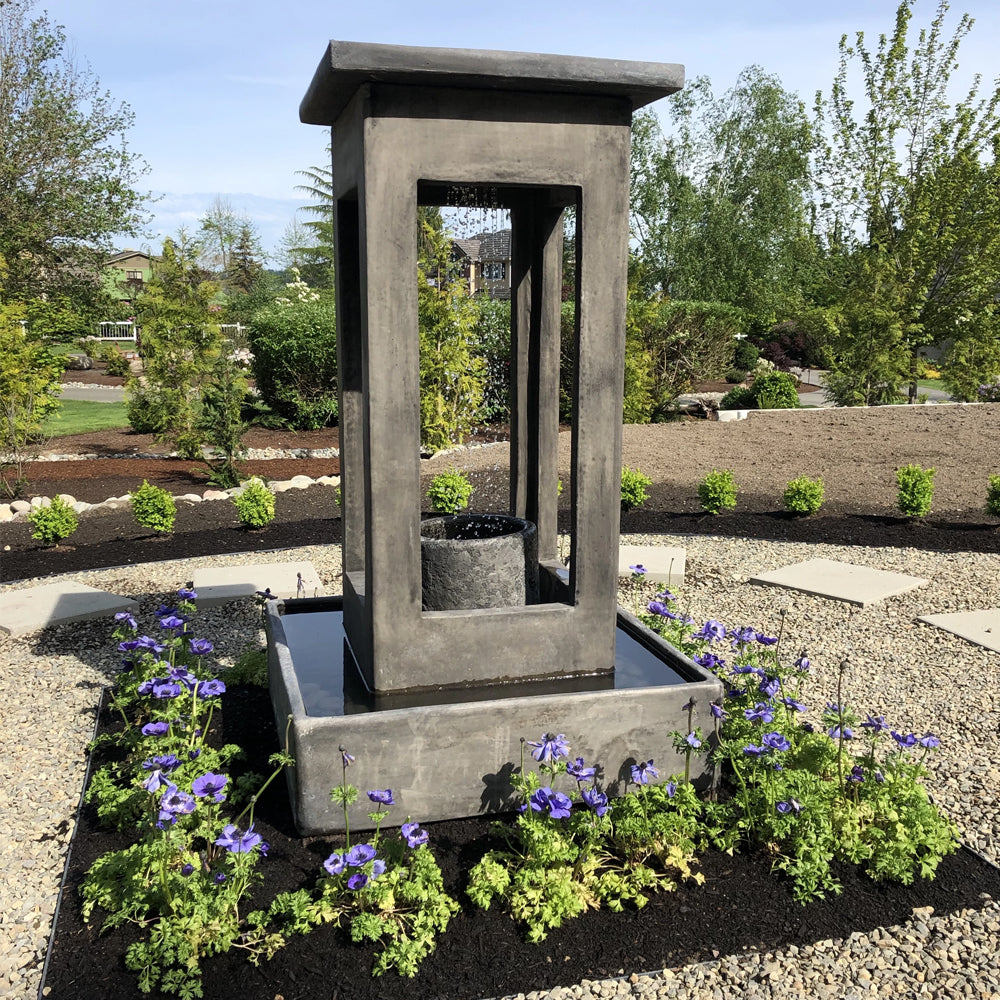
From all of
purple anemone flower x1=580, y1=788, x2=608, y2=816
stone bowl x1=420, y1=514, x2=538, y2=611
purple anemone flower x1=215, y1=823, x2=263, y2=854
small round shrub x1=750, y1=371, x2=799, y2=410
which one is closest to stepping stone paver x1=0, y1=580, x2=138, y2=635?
stone bowl x1=420, y1=514, x2=538, y2=611

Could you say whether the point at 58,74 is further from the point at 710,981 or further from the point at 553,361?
the point at 710,981

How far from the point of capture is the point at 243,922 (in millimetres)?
2789

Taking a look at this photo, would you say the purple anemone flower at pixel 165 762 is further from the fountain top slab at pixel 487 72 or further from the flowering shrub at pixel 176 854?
the fountain top slab at pixel 487 72

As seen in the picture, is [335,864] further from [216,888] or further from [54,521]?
[54,521]

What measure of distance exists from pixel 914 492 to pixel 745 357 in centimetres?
1867

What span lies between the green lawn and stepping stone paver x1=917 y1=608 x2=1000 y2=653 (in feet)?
40.5

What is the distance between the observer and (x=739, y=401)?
17.3 metres

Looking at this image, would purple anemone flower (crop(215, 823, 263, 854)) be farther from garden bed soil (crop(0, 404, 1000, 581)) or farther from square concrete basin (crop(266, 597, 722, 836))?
garden bed soil (crop(0, 404, 1000, 581))

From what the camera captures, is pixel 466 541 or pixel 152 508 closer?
pixel 466 541

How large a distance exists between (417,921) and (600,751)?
1000 millimetres

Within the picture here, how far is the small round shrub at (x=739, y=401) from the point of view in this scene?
16922mm

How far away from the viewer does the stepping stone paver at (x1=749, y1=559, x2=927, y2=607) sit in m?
6.04

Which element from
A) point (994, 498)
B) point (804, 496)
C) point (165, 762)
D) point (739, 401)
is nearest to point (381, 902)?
point (165, 762)

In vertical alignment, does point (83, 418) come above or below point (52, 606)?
above
